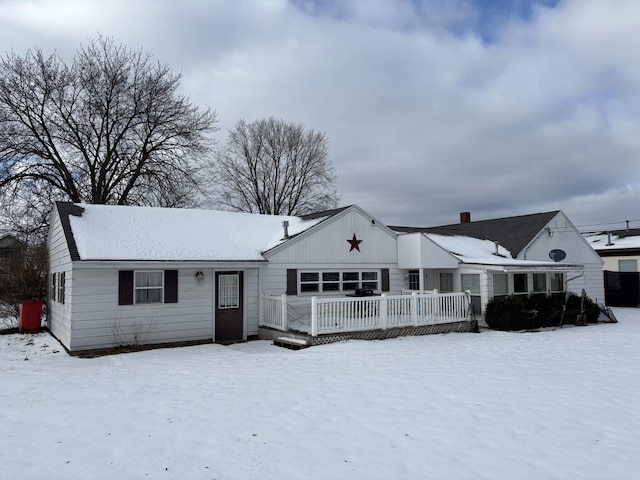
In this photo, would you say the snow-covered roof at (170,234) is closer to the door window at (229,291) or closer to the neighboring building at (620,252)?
the door window at (229,291)

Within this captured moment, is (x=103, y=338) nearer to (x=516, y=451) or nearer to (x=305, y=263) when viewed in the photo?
(x=305, y=263)

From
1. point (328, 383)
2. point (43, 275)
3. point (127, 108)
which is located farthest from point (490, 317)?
point (127, 108)

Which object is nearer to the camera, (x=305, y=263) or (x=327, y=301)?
(x=327, y=301)

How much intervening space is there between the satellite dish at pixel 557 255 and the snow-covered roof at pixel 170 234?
36.1 ft

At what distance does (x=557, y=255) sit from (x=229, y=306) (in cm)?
1436

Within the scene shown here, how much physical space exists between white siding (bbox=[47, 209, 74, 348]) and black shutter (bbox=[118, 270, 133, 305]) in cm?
109

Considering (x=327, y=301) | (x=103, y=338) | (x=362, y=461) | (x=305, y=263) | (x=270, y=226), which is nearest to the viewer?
(x=362, y=461)

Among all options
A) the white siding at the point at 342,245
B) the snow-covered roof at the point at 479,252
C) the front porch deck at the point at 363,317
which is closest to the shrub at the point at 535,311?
the front porch deck at the point at 363,317

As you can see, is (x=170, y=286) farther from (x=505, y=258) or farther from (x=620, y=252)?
(x=620, y=252)

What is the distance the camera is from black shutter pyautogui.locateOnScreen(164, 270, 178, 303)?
1255 centimetres

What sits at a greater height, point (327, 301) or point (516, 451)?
point (327, 301)

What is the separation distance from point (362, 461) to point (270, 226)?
12.2 m

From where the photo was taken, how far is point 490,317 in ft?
51.3

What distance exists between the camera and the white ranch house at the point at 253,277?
11883 millimetres
